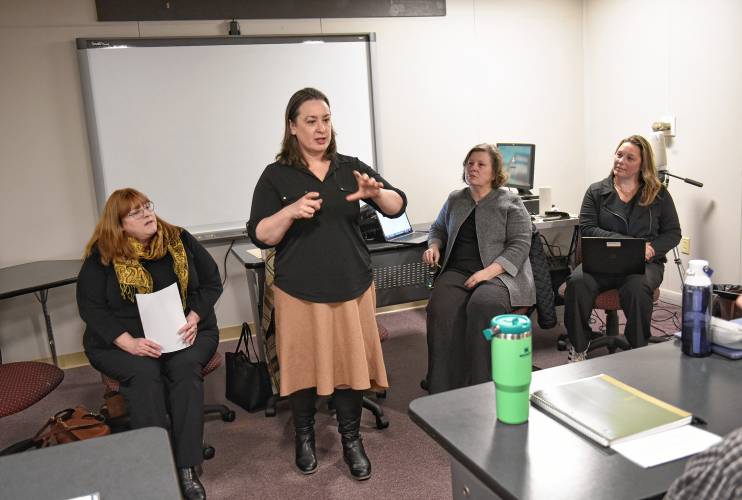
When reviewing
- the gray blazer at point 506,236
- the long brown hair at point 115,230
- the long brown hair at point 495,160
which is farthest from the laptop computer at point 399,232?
the long brown hair at point 115,230

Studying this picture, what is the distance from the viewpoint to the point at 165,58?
390 cm

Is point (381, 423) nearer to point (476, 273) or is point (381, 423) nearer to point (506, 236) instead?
point (476, 273)

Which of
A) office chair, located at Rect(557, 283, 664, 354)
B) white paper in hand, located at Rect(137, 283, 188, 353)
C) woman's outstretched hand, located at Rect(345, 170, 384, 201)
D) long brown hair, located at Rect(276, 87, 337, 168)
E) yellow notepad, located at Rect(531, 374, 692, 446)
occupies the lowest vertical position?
office chair, located at Rect(557, 283, 664, 354)

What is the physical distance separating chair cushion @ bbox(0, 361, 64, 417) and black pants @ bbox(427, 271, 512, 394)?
1602mm

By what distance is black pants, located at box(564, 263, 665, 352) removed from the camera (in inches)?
122

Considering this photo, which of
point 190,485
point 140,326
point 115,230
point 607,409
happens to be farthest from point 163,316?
point 607,409

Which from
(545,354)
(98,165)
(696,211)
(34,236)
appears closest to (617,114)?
(696,211)

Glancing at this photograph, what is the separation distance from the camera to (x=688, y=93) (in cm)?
406

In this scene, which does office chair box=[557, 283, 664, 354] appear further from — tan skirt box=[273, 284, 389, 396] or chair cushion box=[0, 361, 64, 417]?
chair cushion box=[0, 361, 64, 417]

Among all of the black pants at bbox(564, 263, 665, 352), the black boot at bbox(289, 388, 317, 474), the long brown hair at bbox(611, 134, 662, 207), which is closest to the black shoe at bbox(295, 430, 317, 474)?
the black boot at bbox(289, 388, 317, 474)

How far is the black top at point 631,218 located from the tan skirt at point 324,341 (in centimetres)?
161

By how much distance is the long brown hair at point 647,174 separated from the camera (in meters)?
3.30

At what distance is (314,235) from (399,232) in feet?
4.63

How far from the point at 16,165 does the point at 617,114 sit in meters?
4.01
